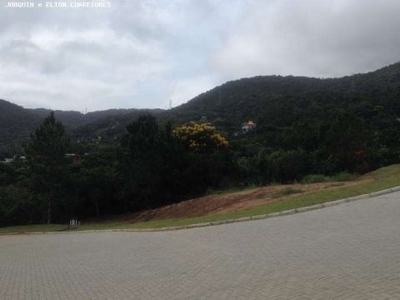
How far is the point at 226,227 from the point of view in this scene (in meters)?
15.4

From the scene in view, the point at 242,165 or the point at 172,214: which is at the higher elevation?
the point at 242,165

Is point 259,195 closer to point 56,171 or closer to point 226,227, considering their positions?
point 226,227

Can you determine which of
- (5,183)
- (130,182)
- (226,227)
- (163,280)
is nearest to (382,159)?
(130,182)

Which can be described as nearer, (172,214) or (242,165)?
(172,214)

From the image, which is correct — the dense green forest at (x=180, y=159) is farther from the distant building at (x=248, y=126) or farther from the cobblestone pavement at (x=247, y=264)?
the cobblestone pavement at (x=247, y=264)

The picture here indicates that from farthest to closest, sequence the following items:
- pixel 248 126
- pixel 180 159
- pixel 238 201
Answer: pixel 248 126 → pixel 180 159 → pixel 238 201

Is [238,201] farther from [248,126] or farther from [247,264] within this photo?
[248,126]

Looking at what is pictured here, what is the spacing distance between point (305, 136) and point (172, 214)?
2180cm

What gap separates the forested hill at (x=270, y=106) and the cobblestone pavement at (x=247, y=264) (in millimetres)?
42863

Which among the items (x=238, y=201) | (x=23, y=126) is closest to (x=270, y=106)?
(x=23, y=126)

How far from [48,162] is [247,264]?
3987 cm

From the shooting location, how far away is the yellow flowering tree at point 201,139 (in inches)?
1634

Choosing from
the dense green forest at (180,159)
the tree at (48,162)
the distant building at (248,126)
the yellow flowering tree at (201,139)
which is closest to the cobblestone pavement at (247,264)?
the dense green forest at (180,159)

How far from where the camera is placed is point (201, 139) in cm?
4181
